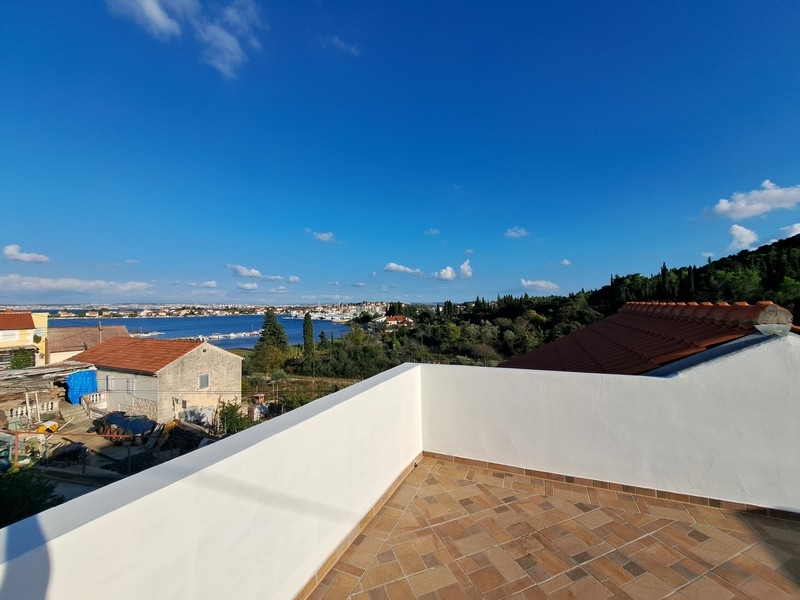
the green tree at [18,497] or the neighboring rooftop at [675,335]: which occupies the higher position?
the neighboring rooftop at [675,335]

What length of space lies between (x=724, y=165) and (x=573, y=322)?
591 inches

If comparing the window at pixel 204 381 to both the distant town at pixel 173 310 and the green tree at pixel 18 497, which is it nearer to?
the green tree at pixel 18 497

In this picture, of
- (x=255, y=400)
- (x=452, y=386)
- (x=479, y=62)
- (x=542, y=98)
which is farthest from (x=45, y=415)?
(x=542, y=98)

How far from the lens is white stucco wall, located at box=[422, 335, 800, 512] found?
2.48m

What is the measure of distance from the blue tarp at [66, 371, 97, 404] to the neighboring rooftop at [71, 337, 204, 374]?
0.71 m

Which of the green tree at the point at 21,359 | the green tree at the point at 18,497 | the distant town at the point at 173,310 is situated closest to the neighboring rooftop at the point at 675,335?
the green tree at the point at 18,497

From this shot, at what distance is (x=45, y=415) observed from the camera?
1473cm

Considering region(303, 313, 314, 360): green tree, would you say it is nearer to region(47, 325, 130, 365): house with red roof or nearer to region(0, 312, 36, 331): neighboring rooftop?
region(47, 325, 130, 365): house with red roof

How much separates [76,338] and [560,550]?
38.9 metres

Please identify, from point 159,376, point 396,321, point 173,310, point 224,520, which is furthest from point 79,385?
point 173,310

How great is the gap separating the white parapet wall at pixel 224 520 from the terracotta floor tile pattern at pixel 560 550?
1.16ft

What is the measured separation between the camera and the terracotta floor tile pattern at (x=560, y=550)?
1.97 m

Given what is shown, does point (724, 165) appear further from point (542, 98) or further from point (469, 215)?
point (469, 215)

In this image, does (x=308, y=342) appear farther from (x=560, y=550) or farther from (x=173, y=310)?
(x=173, y=310)
